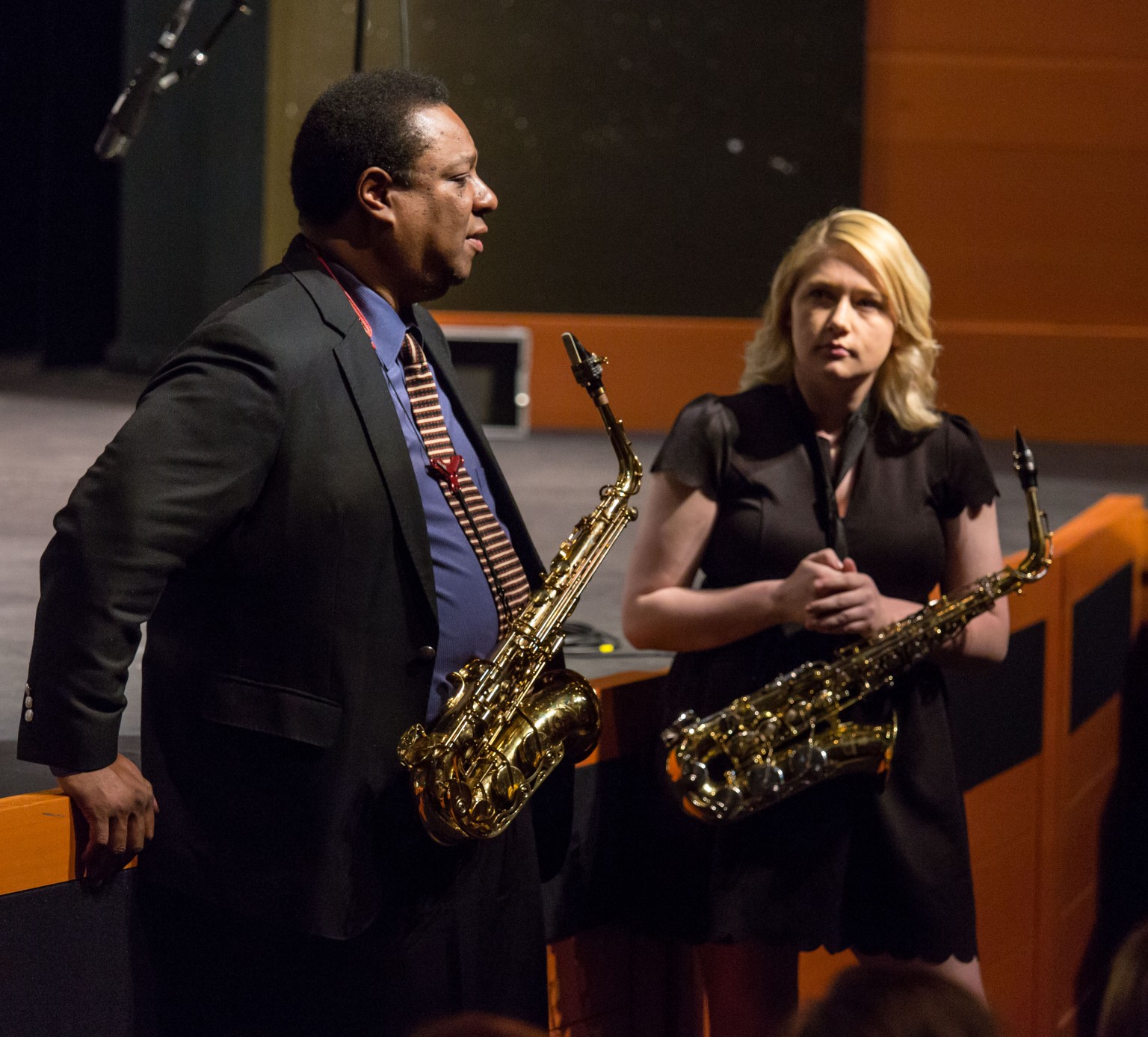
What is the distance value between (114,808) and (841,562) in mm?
1123

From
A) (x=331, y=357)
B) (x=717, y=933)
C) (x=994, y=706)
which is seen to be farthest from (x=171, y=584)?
(x=994, y=706)

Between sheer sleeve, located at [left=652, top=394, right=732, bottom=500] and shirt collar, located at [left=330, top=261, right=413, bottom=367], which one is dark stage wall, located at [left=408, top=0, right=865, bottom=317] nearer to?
sheer sleeve, located at [left=652, top=394, right=732, bottom=500]

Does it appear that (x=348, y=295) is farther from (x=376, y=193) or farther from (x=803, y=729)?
(x=803, y=729)

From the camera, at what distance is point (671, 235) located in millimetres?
7102

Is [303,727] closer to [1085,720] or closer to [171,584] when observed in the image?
[171,584]

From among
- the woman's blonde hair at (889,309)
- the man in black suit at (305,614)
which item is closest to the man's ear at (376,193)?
the man in black suit at (305,614)

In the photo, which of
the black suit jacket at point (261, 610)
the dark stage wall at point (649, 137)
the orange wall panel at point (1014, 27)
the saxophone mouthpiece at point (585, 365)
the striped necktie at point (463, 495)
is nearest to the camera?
the black suit jacket at point (261, 610)

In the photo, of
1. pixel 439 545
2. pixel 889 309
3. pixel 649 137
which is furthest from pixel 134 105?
pixel 649 137

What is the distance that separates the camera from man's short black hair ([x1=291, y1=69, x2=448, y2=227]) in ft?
6.09

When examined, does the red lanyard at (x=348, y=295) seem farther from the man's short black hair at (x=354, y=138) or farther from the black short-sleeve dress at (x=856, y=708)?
the black short-sleeve dress at (x=856, y=708)

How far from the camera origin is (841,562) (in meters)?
2.34

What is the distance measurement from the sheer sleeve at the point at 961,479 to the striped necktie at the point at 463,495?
0.80 m

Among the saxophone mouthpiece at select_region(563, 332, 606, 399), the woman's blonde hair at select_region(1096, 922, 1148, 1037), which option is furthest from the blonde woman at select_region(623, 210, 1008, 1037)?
the woman's blonde hair at select_region(1096, 922, 1148, 1037)

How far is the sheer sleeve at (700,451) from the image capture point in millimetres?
2389
